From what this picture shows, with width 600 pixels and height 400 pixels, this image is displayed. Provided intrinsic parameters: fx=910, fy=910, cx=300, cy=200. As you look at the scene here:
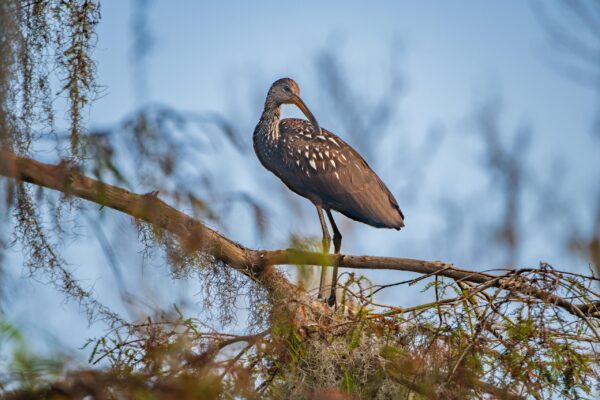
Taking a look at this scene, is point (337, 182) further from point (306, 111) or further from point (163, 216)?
point (163, 216)

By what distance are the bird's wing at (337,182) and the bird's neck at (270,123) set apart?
10 centimetres

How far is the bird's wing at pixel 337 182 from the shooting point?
583 centimetres

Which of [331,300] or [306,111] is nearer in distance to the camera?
[331,300]

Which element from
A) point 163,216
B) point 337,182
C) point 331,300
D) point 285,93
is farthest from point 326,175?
point 163,216

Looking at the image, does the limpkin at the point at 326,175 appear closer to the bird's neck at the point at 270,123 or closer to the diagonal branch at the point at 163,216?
the bird's neck at the point at 270,123

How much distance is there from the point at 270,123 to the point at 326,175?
0.59m

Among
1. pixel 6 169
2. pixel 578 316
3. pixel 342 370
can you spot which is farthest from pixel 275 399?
pixel 6 169

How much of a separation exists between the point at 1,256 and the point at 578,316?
6.45ft

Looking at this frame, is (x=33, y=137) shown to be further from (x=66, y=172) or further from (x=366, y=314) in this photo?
(x=366, y=314)

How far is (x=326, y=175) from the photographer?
591 centimetres

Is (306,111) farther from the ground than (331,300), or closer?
farther from the ground

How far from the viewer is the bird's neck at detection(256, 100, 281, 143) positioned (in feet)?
20.0

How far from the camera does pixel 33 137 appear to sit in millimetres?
2031

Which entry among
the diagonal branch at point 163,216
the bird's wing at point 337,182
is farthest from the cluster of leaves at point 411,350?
the bird's wing at point 337,182
